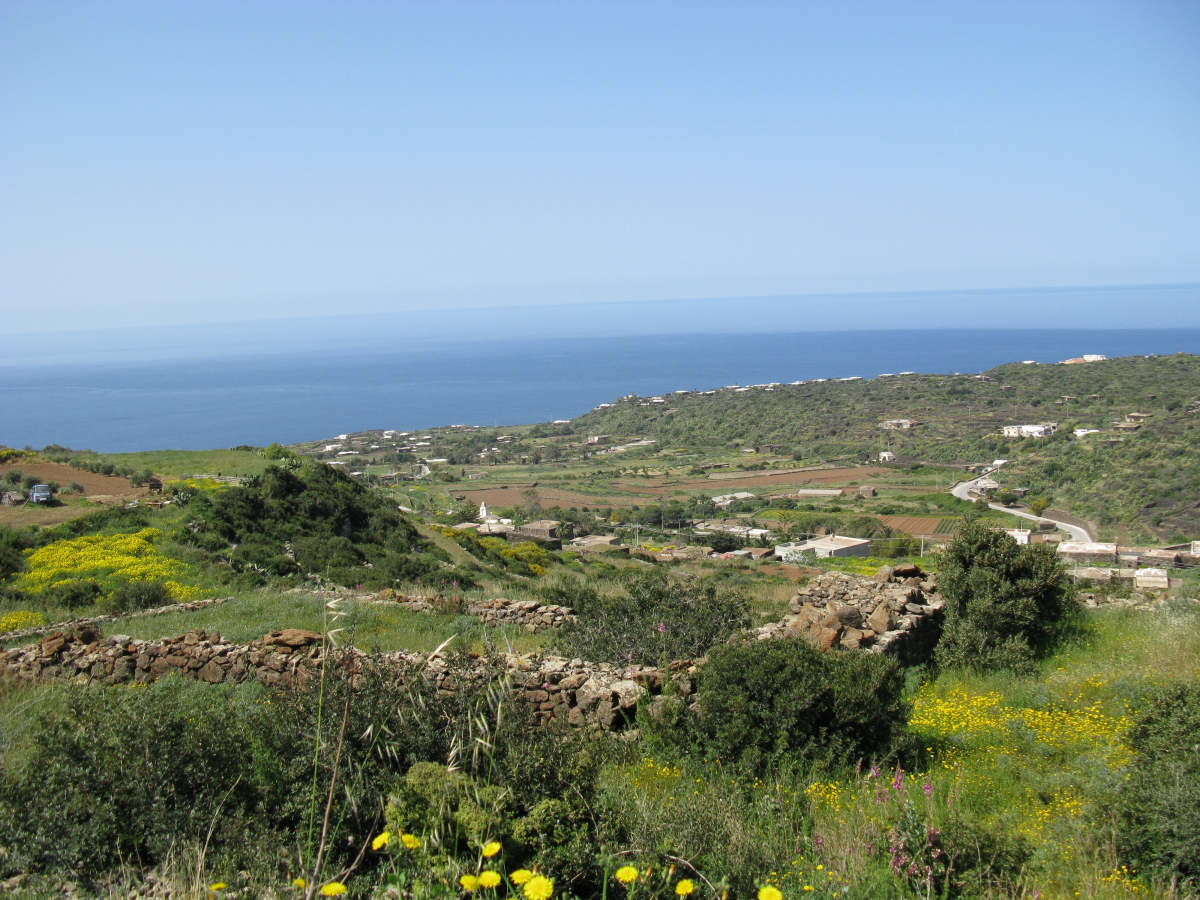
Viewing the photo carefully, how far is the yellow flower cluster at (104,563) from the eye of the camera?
13.8 m

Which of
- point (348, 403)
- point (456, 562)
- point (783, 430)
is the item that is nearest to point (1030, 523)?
point (456, 562)

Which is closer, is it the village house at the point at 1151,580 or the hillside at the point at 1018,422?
the village house at the point at 1151,580

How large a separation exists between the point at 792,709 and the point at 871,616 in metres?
4.36

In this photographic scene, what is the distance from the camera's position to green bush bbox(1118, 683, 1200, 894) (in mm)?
3787

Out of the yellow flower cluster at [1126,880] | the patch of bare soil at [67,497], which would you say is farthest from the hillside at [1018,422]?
the patch of bare soil at [67,497]

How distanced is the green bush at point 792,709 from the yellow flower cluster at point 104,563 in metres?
10.7

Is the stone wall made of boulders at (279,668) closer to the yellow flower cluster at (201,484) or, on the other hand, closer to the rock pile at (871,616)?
the rock pile at (871,616)

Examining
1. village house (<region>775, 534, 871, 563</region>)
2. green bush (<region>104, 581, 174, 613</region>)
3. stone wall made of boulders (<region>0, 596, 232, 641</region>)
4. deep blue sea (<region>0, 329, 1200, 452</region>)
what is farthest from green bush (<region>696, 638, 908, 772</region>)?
deep blue sea (<region>0, 329, 1200, 452</region>)

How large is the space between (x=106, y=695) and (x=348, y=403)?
153m

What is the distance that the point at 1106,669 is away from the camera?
8.20 meters

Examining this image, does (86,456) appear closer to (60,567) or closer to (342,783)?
(60,567)

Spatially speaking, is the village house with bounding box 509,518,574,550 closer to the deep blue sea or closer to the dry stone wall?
the dry stone wall

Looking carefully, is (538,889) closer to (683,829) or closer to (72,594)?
(683,829)

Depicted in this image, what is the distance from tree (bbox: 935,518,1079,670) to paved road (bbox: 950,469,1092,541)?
26331 millimetres
